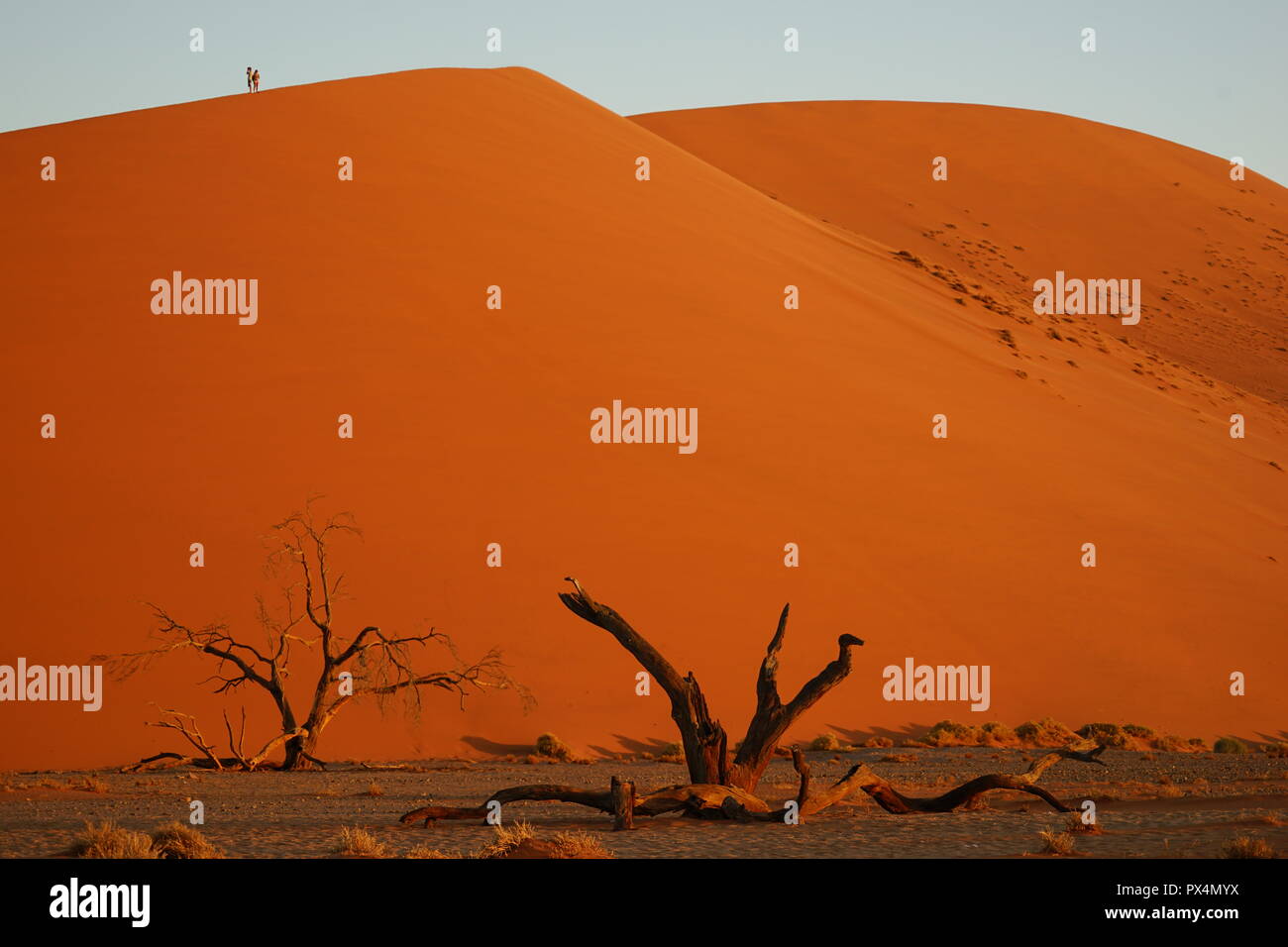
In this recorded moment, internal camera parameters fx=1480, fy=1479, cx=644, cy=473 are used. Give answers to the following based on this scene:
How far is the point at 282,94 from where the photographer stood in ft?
110

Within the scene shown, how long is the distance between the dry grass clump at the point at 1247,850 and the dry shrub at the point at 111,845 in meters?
6.20

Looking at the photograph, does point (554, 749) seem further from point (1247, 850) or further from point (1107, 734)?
point (1247, 850)

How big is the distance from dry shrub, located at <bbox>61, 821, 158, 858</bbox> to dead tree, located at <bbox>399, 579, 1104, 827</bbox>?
6.68 feet

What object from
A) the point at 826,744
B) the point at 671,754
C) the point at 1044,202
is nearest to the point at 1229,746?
the point at 826,744

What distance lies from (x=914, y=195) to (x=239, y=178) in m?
33.7

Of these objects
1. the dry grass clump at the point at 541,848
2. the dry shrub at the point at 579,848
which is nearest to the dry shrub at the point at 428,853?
the dry grass clump at the point at 541,848

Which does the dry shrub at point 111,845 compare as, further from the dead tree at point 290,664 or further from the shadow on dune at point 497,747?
the shadow on dune at point 497,747

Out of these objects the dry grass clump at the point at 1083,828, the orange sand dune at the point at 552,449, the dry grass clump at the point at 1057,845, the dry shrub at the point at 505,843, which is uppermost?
the orange sand dune at the point at 552,449

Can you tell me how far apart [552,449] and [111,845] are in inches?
533

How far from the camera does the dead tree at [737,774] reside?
33.9ft

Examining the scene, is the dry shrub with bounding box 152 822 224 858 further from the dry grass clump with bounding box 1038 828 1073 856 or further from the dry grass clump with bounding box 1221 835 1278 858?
the dry grass clump with bounding box 1221 835 1278 858

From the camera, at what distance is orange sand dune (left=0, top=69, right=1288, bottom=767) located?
59.7ft

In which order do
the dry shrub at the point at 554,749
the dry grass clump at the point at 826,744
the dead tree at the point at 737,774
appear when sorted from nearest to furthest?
the dead tree at the point at 737,774, the dry shrub at the point at 554,749, the dry grass clump at the point at 826,744
